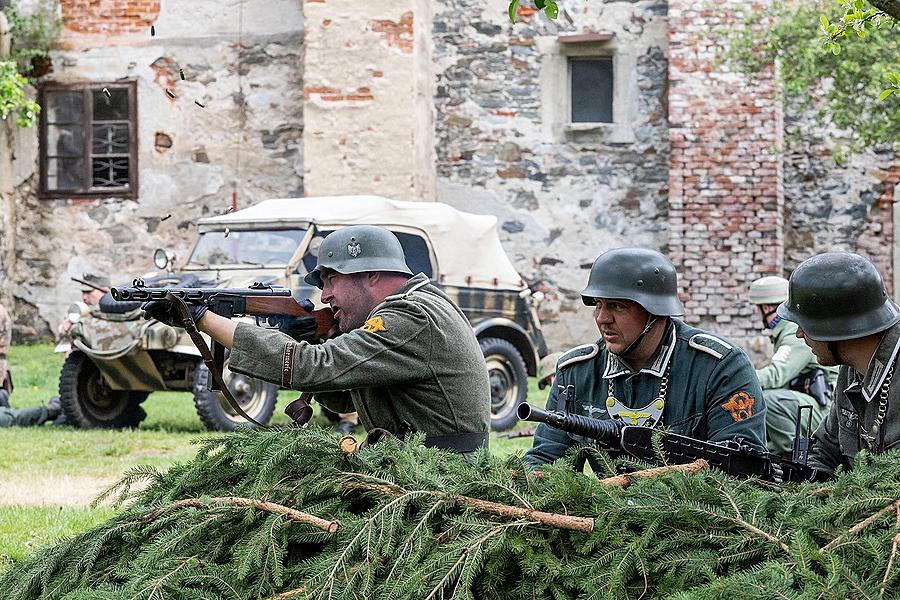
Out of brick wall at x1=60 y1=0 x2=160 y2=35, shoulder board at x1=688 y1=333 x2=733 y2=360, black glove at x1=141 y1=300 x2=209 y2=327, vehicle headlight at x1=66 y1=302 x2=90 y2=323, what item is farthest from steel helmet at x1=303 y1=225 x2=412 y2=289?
brick wall at x1=60 y1=0 x2=160 y2=35

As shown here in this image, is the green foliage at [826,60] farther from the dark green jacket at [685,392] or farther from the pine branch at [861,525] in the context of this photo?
the pine branch at [861,525]

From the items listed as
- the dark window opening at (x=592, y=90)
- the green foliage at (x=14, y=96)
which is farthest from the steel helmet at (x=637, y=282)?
the green foliage at (x=14, y=96)

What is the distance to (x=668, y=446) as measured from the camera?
3363 mm

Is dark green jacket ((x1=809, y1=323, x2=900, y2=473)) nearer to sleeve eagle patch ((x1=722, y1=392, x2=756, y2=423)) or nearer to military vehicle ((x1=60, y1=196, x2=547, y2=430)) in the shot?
sleeve eagle patch ((x1=722, y1=392, x2=756, y2=423))

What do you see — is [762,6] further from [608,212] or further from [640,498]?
[640,498]

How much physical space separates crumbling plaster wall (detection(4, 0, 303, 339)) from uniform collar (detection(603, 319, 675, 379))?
39.4ft

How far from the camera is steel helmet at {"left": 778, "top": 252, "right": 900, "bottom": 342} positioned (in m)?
3.52

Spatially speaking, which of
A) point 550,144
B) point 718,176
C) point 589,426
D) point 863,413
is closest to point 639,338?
point 589,426

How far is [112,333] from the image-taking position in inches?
389

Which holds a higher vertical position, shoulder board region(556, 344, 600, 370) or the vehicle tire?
shoulder board region(556, 344, 600, 370)

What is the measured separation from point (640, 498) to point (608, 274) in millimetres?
1457

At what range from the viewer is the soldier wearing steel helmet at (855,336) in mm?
3490

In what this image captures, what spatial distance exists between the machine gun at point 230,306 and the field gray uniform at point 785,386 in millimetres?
2603

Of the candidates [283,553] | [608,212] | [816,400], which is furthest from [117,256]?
[283,553]
